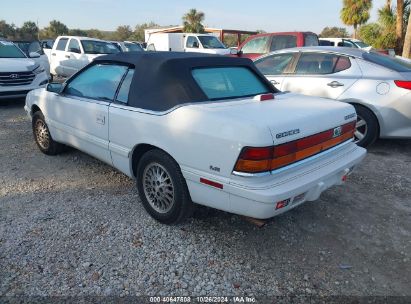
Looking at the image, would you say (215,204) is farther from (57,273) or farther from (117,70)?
(117,70)

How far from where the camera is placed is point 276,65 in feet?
20.9

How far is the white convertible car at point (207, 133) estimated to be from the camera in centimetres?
251

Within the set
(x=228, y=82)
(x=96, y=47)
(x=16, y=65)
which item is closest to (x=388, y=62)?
(x=228, y=82)

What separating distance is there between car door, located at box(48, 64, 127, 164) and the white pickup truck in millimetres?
10647

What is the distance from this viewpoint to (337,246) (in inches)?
119

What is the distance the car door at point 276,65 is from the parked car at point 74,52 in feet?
24.4

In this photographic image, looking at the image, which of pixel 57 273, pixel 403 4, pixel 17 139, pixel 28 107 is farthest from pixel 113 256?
pixel 403 4

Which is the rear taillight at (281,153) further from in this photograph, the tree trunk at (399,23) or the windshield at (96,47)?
the tree trunk at (399,23)

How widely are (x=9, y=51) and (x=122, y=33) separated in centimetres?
5669

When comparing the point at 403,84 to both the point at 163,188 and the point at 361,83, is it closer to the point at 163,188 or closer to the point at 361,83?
the point at 361,83

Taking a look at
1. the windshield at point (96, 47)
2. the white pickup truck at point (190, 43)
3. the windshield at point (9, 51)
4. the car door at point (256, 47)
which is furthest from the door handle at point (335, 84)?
the windshield at point (96, 47)

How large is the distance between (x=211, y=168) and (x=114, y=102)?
1426 mm

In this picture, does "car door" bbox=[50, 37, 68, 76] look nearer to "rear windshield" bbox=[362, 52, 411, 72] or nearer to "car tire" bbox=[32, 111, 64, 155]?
"car tire" bbox=[32, 111, 64, 155]

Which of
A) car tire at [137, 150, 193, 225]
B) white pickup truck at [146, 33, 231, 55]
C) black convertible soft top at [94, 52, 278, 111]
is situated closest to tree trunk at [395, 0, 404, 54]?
white pickup truck at [146, 33, 231, 55]
